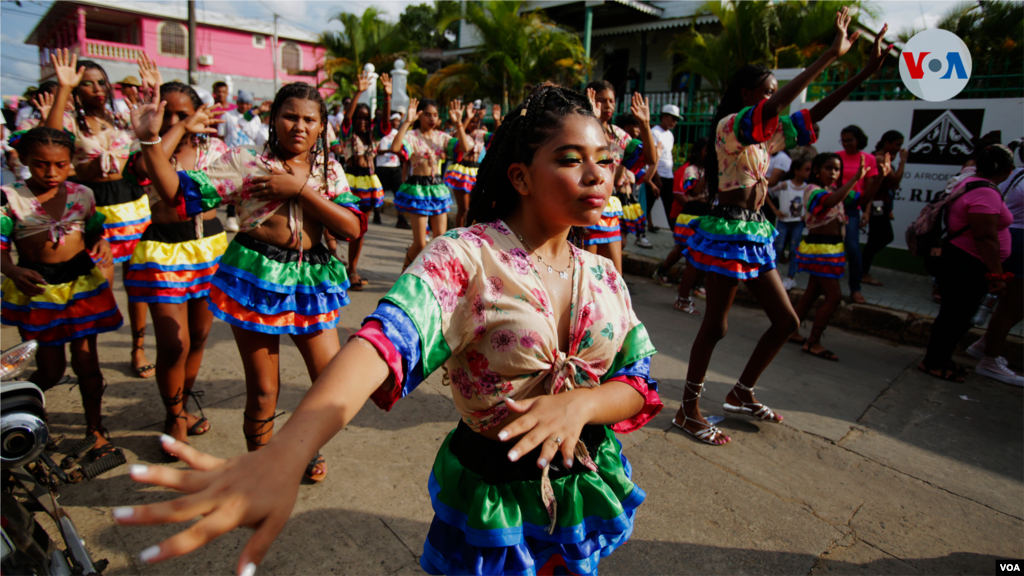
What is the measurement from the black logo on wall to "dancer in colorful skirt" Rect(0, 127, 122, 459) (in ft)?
28.1

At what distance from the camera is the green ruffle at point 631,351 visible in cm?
154

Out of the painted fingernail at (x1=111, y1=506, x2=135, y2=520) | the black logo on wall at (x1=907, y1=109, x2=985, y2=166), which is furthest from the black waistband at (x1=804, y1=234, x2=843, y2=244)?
the painted fingernail at (x1=111, y1=506, x2=135, y2=520)

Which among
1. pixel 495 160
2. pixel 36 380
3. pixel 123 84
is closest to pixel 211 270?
pixel 36 380

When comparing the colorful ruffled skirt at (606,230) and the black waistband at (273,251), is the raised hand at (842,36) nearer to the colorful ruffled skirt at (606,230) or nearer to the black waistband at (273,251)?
the colorful ruffled skirt at (606,230)

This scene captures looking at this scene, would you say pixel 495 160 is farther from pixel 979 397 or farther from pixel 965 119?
pixel 965 119

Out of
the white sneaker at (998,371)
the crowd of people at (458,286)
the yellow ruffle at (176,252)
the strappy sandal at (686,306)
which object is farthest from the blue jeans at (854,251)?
the yellow ruffle at (176,252)

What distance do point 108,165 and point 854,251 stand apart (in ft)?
23.4

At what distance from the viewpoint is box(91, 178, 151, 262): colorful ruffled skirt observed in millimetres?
4391

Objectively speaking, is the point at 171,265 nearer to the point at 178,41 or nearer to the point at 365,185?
the point at 365,185

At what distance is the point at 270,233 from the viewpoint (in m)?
2.68

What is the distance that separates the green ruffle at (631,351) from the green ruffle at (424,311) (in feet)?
1.63

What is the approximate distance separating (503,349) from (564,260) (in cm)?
35

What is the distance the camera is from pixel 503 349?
139 centimetres

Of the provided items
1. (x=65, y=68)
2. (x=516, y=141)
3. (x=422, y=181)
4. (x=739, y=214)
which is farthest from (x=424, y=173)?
(x=516, y=141)
